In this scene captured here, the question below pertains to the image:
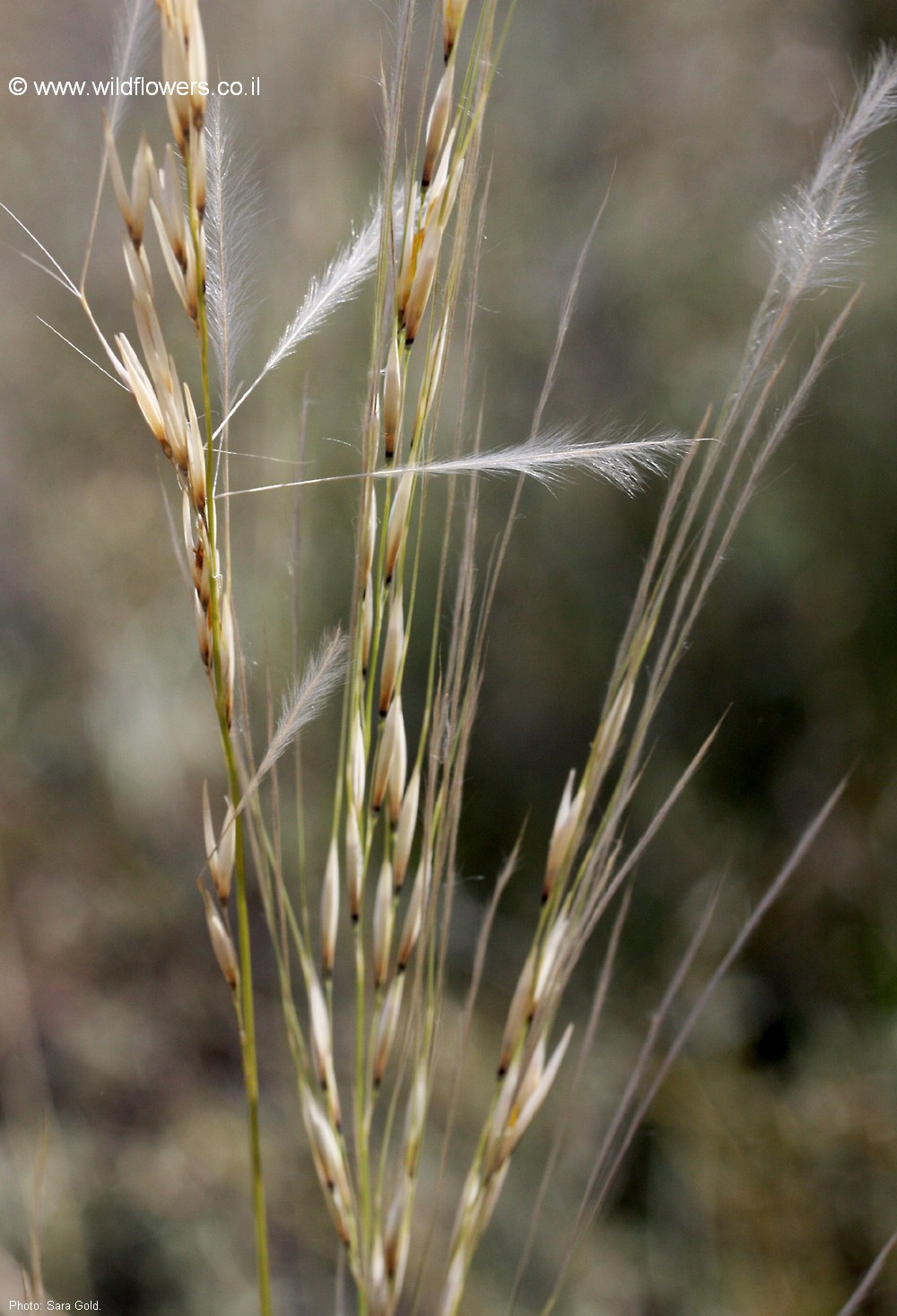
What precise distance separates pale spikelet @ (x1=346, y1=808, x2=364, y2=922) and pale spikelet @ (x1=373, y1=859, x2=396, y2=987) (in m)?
0.01

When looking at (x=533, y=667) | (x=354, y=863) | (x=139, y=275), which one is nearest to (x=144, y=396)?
(x=139, y=275)

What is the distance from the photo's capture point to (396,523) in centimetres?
24

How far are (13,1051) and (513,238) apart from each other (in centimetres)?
124

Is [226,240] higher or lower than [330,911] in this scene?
higher

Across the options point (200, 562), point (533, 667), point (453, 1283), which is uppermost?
point (200, 562)

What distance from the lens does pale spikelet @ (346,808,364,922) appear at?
0.25 metres

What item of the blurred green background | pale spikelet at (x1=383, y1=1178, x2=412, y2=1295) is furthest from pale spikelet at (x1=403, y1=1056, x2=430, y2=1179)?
the blurred green background

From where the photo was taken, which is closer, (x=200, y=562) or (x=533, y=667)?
(x=200, y=562)

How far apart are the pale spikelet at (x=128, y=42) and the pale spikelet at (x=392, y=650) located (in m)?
0.15

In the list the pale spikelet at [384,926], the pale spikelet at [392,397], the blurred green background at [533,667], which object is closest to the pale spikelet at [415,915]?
the pale spikelet at [384,926]

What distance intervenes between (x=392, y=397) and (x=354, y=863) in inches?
5.1

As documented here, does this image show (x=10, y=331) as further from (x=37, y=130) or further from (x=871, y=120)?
(x=871, y=120)

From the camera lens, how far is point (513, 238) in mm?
1229

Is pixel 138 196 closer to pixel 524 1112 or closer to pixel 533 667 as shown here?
pixel 524 1112
